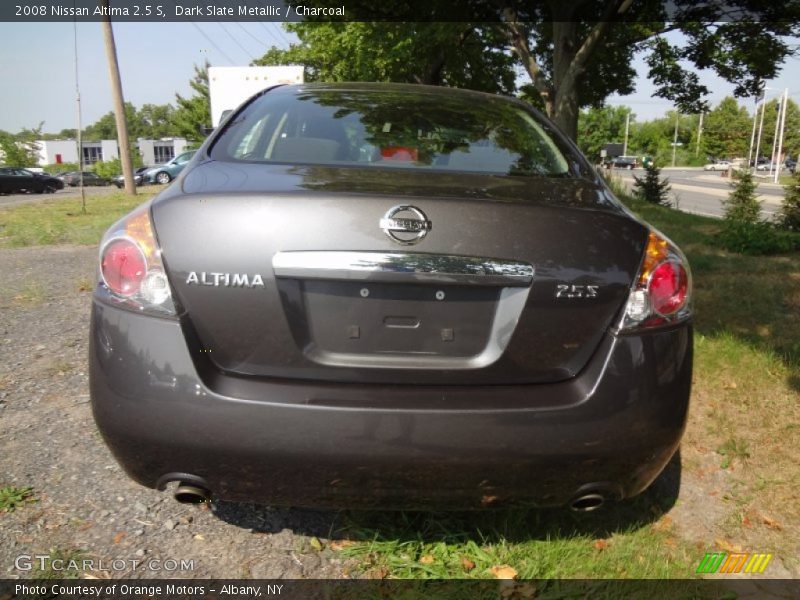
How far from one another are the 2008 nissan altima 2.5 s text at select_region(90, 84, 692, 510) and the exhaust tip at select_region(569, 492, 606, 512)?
19mm

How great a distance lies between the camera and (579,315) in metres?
1.84

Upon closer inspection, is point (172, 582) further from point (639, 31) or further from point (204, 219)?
point (639, 31)

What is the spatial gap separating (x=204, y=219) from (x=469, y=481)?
1038 mm

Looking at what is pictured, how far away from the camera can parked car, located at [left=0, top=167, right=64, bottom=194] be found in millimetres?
34062

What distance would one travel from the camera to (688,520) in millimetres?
2562

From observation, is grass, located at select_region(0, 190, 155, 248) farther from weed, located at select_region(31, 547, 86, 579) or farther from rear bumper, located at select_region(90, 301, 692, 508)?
rear bumper, located at select_region(90, 301, 692, 508)

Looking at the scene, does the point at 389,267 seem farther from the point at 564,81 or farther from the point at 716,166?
the point at 716,166

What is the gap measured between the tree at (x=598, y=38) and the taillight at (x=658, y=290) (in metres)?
12.1

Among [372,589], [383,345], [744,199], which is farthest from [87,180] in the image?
[383,345]

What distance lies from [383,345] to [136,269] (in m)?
0.73

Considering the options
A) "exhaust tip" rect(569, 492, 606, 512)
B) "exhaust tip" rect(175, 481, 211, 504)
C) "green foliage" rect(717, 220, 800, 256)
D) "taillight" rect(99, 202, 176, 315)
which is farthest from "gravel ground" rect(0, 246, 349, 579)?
"green foliage" rect(717, 220, 800, 256)

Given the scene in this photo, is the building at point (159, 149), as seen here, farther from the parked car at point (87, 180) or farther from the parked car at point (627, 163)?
the parked car at point (627, 163)

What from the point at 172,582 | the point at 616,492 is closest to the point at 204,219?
the point at 172,582

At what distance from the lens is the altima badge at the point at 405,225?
1766mm
